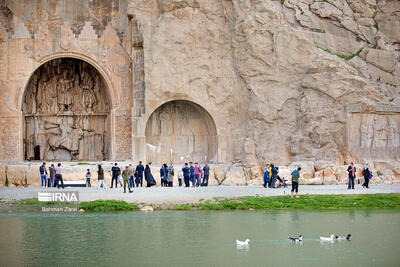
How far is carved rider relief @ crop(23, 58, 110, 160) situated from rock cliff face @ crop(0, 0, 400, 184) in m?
2.91

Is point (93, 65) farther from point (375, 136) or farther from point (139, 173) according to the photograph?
point (375, 136)

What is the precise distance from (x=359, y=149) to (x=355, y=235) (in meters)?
14.4

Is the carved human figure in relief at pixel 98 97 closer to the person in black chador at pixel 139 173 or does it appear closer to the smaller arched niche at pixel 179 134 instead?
the smaller arched niche at pixel 179 134

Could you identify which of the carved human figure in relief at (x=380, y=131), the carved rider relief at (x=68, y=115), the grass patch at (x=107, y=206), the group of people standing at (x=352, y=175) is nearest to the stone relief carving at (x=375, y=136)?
the carved human figure in relief at (x=380, y=131)

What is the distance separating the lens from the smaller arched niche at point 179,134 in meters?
35.3

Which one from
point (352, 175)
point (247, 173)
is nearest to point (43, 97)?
point (247, 173)

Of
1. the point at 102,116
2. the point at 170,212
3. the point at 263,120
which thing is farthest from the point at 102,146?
the point at 170,212

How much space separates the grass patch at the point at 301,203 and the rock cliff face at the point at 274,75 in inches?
301

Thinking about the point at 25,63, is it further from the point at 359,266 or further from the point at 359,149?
the point at 359,266

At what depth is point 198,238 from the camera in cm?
1731

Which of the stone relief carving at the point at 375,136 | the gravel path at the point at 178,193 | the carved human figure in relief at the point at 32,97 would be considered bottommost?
the gravel path at the point at 178,193

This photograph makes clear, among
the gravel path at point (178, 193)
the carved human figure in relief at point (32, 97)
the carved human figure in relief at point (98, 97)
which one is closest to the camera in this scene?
the gravel path at point (178, 193)

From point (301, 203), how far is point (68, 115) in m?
19.4

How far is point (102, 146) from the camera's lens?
37906 mm
